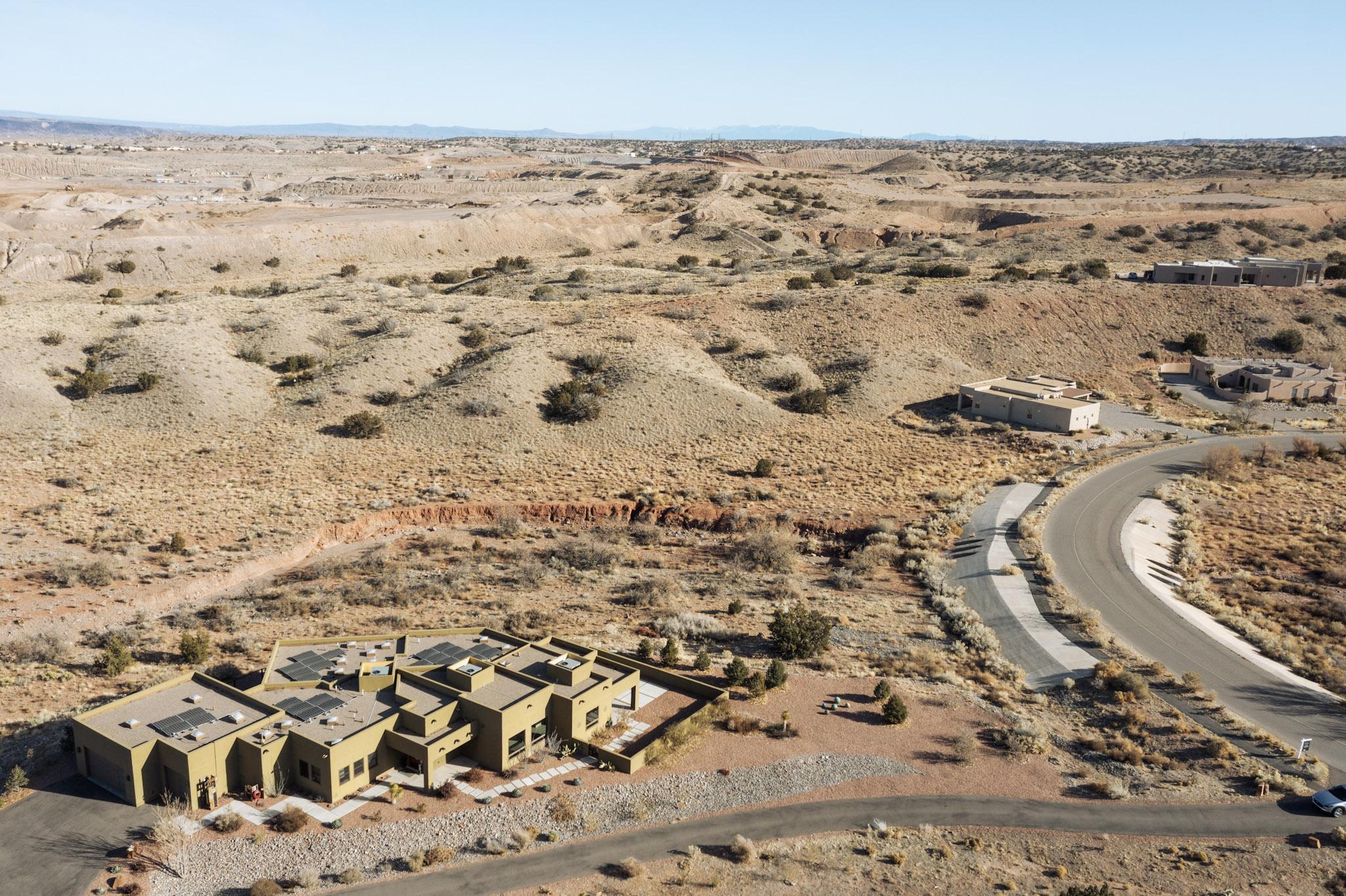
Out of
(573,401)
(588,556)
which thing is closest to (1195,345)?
(573,401)

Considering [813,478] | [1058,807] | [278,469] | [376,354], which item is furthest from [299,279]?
[1058,807]

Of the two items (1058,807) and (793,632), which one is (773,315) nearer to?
(793,632)

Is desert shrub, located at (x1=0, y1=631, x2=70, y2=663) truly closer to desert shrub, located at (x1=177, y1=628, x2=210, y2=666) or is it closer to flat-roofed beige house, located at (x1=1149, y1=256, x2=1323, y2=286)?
desert shrub, located at (x1=177, y1=628, x2=210, y2=666)

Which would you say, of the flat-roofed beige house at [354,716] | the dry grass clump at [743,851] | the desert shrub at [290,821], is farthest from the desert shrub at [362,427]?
the dry grass clump at [743,851]

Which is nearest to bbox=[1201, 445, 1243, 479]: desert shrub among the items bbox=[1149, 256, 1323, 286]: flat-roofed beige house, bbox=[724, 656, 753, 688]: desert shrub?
bbox=[1149, 256, 1323, 286]: flat-roofed beige house

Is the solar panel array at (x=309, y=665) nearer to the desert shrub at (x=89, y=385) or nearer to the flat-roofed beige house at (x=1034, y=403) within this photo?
the desert shrub at (x=89, y=385)
